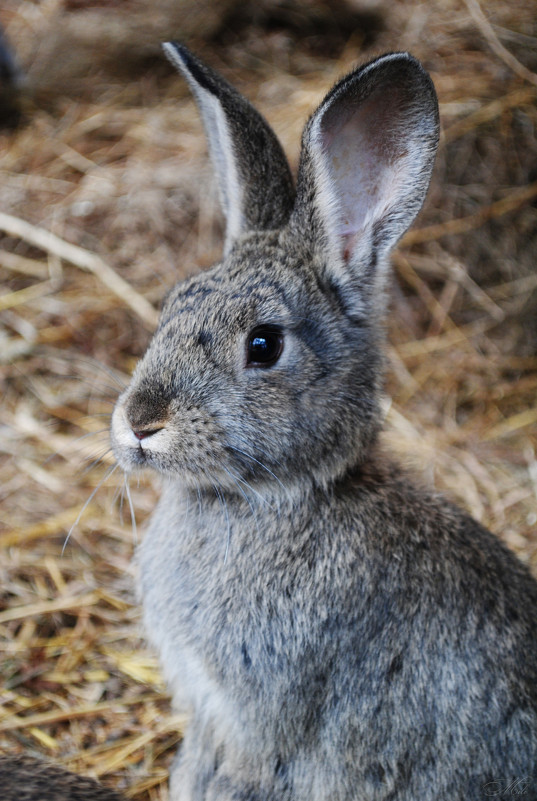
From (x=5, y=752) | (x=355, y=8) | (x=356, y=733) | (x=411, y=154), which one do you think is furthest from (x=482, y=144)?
(x=5, y=752)

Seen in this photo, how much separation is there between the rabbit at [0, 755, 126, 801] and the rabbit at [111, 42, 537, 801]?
0.41 metres

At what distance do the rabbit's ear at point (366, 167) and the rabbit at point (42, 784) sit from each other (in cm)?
175

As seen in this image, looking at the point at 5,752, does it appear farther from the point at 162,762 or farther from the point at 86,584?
the point at 86,584

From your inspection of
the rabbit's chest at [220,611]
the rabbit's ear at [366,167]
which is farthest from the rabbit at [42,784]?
the rabbit's ear at [366,167]

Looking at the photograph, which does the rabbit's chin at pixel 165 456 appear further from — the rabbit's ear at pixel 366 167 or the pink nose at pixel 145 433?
the rabbit's ear at pixel 366 167

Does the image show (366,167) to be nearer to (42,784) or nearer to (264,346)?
(264,346)

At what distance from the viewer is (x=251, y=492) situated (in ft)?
8.58

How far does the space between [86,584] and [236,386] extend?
191 centimetres

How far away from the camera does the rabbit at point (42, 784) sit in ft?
7.98

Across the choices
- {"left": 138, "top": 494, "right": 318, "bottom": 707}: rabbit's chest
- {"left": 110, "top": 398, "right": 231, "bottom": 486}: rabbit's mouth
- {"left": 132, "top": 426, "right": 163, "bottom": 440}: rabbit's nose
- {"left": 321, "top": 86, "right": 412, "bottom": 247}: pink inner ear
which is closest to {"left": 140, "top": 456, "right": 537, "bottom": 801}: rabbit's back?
{"left": 138, "top": 494, "right": 318, "bottom": 707}: rabbit's chest

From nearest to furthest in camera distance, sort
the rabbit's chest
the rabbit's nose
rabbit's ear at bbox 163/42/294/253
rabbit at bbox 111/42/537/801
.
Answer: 1. the rabbit's nose
2. rabbit at bbox 111/42/537/801
3. the rabbit's chest
4. rabbit's ear at bbox 163/42/294/253

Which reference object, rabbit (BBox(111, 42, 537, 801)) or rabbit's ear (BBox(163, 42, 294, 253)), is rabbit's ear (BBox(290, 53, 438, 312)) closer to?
rabbit (BBox(111, 42, 537, 801))

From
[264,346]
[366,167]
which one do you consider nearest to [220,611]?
[264,346]

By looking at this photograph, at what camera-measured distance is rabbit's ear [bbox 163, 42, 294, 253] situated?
2791 mm
